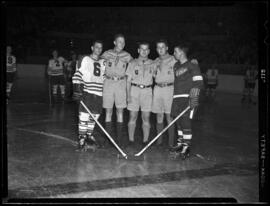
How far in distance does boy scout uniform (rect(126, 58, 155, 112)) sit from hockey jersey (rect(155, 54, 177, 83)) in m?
0.11

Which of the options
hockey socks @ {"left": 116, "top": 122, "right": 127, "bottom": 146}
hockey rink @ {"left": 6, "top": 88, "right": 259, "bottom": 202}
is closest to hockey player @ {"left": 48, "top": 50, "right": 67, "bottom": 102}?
hockey rink @ {"left": 6, "top": 88, "right": 259, "bottom": 202}

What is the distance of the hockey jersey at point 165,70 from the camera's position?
5879 mm

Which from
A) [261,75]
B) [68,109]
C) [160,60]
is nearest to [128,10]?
[68,109]

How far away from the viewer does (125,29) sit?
26.1 metres

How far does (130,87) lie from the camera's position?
595cm

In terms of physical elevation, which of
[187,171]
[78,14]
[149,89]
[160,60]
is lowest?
[187,171]

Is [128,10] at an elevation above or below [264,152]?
above

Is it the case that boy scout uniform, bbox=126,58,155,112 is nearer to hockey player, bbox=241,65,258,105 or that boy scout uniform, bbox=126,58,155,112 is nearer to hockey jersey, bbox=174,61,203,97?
hockey jersey, bbox=174,61,203,97

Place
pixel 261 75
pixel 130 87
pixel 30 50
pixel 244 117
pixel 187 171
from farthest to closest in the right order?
pixel 30 50 < pixel 244 117 < pixel 130 87 < pixel 187 171 < pixel 261 75

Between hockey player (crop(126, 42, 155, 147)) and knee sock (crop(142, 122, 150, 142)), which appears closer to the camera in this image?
hockey player (crop(126, 42, 155, 147))

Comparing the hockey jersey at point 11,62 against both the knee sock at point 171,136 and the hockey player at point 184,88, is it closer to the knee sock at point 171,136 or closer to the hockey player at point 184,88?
the knee sock at point 171,136

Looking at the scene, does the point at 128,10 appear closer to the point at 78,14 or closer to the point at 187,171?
the point at 78,14

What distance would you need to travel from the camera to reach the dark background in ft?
77.3

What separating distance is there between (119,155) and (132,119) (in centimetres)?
77
